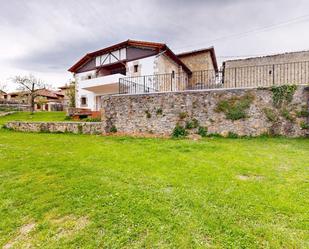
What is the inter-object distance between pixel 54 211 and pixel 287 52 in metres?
16.1

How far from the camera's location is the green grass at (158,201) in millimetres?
2203

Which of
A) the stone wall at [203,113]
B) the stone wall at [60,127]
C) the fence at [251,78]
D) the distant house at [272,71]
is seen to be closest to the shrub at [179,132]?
the stone wall at [203,113]

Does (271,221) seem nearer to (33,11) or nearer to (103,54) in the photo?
(33,11)

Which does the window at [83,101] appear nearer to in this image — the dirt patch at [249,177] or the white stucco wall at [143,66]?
the white stucco wall at [143,66]

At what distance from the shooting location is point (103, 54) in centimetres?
1858

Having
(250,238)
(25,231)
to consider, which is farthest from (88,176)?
(250,238)

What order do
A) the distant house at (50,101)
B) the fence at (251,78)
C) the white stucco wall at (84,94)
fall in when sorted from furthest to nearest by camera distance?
1. the distant house at (50,101)
2. the white stucco wall at (84,94)
3. the fence at (251,78)

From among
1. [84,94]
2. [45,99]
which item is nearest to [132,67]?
[84,94]

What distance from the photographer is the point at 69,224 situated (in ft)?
8.27

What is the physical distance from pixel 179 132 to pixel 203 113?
140cm

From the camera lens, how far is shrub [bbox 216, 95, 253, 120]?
26.1 feet

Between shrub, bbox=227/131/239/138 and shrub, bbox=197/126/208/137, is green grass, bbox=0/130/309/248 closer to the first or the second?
shrub, bbox=227/131/239/138

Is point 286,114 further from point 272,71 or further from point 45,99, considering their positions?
point 45,99

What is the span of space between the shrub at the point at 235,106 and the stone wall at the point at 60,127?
6440 millimetres
